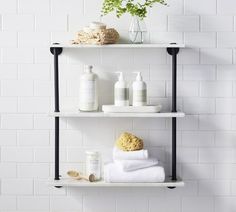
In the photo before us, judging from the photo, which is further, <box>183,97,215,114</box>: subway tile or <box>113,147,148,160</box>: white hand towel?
<box>183,97,215,114</box>: subway tile

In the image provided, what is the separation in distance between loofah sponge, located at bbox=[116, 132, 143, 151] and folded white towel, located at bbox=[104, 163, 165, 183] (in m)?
0.10

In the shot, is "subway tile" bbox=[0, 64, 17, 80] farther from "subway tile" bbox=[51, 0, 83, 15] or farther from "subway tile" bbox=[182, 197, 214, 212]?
"subway tile" bbox=[182, 197, 214, 212]

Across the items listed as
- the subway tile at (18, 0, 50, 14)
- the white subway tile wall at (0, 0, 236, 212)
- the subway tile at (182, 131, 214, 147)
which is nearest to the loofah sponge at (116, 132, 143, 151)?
the white subway tile wall at (0, 0, 236, 212)

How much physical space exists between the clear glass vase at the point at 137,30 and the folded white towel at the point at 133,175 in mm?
606

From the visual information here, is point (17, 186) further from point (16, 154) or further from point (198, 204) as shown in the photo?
point (198, 204)

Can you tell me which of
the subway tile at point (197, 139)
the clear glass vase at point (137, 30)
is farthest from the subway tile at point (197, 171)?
the clear glass vase at point (137, 30)

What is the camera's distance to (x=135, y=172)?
7.82ft

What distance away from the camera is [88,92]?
7.89 feet

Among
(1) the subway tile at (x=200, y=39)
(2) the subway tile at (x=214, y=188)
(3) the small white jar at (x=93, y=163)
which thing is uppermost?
(1) the subway tile at (x=200, y=39)

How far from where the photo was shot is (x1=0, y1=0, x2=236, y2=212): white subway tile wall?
8.19 ft

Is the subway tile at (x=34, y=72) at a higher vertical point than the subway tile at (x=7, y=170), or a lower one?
higher

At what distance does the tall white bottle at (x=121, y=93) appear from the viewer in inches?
94.0

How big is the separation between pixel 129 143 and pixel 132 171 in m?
0.13

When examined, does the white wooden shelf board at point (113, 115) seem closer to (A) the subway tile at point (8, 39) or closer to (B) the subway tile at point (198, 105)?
(B) the subway tile at point (198, 105)
